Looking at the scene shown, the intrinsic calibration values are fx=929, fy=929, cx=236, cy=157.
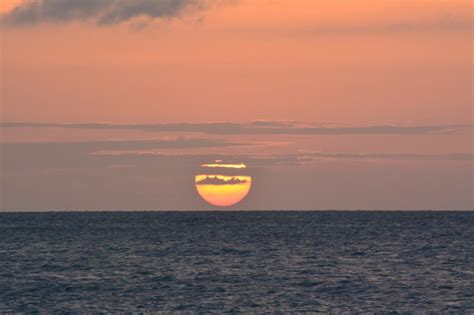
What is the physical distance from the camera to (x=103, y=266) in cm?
8575

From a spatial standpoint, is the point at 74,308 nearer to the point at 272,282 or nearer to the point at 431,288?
the point at 272,282

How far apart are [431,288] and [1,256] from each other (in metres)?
50.8

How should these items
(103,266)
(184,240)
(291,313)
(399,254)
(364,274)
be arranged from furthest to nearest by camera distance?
1. (184,240)
2. (399,254)
3. (103,266)
4. (364,274)
5. (291,313)

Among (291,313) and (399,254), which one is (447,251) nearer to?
(399,254)

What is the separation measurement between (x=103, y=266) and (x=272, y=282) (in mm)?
21149

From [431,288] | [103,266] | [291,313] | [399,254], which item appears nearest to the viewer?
[291,313]

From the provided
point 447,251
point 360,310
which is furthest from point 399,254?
point 360,310

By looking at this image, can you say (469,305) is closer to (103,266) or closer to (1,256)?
(103,266)

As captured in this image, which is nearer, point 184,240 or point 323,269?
point 323,269

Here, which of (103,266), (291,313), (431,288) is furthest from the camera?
(103,266)

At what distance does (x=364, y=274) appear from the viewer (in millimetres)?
76625

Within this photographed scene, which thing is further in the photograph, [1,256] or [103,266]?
[1,256]

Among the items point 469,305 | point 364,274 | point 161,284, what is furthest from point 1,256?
point 469,305

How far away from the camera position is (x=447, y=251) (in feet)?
333
